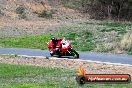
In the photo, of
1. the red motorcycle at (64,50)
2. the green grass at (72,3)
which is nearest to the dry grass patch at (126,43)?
Result: the red motorcycle at (64,50)

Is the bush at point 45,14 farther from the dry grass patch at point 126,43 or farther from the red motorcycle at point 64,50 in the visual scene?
the red motorcycle at point 64,50

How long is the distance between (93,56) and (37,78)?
9.38 m

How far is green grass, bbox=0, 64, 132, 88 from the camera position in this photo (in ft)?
58.3

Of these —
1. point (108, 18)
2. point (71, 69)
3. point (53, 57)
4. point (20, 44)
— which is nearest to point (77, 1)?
A: point (108, 18)

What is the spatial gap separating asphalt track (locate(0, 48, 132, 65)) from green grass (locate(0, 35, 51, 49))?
2.45 meters

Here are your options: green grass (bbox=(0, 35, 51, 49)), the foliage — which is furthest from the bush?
green grass (bbox=(0, 35, 51, 49))

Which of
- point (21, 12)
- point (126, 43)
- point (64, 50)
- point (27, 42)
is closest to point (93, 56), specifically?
point (64, 50)

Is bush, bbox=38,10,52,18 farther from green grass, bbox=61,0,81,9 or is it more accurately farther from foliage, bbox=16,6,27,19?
green grass, bbox=61,0,81,9

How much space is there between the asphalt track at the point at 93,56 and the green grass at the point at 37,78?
478cm

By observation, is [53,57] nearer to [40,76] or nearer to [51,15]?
[40,76]

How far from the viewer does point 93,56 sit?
A: 97.3 feet

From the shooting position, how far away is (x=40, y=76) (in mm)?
21375

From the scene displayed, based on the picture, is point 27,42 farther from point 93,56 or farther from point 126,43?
point 93,56

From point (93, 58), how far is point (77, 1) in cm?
4141
